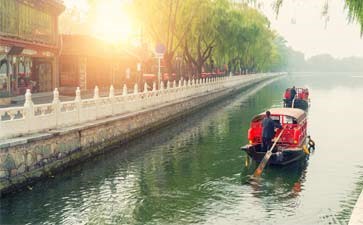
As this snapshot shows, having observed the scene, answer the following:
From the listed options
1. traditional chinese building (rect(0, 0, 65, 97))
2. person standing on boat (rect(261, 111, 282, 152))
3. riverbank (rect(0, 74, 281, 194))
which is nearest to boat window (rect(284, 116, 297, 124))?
person standing on boat (rect(261, 111, 282, 152))

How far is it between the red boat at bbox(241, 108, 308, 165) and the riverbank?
20.5 feet

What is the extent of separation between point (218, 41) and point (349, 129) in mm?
25917

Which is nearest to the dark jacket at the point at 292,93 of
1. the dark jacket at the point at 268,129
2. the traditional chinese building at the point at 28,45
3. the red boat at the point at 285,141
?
the traditional chinese building at the point at 28,45

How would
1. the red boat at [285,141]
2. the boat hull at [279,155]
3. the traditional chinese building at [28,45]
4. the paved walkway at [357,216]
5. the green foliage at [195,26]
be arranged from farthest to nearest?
the green foliage at [195,26]
the traditional chinese building at [28,45]
the red boat at [285,141]
the boat hull at [279,155]
the paved walkway at [357,216]

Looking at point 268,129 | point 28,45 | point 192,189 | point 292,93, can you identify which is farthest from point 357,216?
point 292,93

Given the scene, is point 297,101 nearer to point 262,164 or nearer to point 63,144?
point 262,164

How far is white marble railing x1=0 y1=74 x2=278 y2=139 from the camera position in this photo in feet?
51.7

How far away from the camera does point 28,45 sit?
33406 millimetres

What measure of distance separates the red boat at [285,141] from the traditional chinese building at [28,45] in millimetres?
15794

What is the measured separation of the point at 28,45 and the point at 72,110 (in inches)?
601

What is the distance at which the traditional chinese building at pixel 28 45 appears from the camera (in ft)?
98.8

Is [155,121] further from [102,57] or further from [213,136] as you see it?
[102,57]

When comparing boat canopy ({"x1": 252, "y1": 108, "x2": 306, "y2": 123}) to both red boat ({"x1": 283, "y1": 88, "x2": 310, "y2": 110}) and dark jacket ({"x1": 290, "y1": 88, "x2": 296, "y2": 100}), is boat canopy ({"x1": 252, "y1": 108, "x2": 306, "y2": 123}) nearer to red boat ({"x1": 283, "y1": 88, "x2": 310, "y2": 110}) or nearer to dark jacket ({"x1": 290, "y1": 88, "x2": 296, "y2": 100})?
red boat ({"x1": 283, "y1": 88, "x2": 310, "y2": 110})

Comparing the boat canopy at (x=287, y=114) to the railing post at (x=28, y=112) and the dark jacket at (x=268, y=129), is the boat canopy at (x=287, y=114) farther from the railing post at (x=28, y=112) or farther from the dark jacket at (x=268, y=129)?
the railing post at (x=28, y=112)
